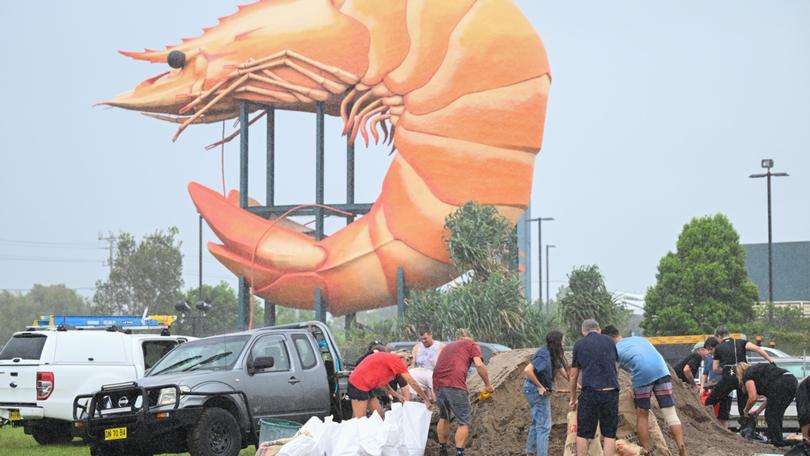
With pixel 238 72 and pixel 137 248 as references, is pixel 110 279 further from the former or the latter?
pixel 238 72

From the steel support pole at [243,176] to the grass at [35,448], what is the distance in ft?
78.1

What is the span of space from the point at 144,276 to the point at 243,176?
134ft

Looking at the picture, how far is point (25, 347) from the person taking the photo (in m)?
19.6

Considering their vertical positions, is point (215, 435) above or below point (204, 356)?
below

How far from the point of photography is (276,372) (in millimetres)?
16531

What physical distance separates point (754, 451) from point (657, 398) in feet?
6.98

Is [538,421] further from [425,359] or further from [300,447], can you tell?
[425,359]

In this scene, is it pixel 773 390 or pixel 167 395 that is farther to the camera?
pixel 773 390

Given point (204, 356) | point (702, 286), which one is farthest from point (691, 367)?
point (702, 286)

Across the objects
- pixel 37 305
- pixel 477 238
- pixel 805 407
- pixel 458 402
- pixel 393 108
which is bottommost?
pixel 37 305

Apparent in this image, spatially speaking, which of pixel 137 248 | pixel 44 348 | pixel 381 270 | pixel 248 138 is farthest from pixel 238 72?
pixel 137 248

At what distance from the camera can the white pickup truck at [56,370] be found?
1902 centimetres

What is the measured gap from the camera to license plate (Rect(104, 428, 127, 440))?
15.1 meters

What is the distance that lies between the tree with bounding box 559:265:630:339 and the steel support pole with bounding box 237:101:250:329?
11713 mm
